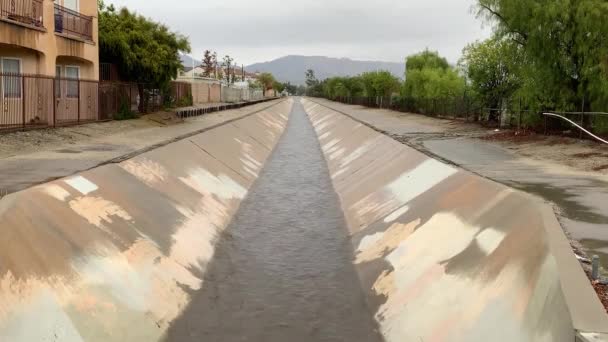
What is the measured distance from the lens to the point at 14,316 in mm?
7043

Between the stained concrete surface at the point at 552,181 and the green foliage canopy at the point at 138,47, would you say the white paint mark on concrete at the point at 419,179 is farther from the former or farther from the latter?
the green foliage canopy at the point at 138,47

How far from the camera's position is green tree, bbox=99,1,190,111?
1356 inches

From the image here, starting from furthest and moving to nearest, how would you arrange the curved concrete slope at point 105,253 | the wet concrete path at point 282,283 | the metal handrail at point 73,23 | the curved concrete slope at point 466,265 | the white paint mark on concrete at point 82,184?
1. the metal handrail at point 73,23
2. the white paint mark on concrete at point 82,184
3. the wet concrete path at point 282,283
4. the curved concrete slope at point 105,253
5. the curved concrete slope at point 466,265

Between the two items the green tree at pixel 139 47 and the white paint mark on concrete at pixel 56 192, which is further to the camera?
the green tree at pixel 139 47

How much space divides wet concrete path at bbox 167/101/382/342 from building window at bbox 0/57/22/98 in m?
10.4

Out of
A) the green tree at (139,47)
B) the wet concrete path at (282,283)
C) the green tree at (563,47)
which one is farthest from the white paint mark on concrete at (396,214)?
the green tree at (139,47)

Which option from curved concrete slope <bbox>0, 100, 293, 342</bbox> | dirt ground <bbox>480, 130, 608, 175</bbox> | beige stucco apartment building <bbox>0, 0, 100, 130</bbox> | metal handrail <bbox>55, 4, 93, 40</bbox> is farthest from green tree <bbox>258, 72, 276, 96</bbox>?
curved concrete slope <bbox>0, 100, 293, 342</bbox>

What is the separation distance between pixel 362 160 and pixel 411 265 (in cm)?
1470

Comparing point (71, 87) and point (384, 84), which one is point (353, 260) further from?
point (384, 84)

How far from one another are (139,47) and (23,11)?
10911 millimetres

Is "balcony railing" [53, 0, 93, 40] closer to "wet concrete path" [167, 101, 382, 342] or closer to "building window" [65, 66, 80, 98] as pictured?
"building window" [65, 66, 80, 98]

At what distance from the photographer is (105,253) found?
9.92m

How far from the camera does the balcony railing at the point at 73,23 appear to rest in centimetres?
2788

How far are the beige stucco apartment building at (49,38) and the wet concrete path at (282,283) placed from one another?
468 inches
